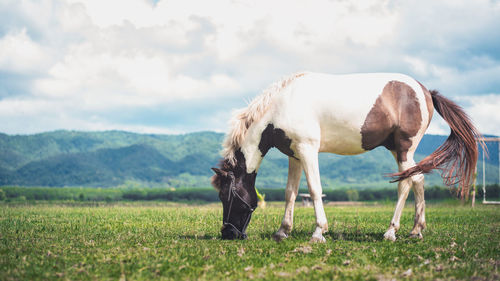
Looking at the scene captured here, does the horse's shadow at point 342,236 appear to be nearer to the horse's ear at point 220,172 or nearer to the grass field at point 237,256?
the grass field at point 237,256

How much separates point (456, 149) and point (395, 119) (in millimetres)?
1585

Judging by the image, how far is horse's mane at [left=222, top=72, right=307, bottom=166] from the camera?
7.82 m

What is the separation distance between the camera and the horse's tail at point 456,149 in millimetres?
8102

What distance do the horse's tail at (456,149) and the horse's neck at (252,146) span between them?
2.69 metres

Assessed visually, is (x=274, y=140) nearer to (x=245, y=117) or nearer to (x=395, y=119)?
(x=245, y=117)

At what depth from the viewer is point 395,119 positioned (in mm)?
7836

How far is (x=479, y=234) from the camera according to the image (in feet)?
28.0

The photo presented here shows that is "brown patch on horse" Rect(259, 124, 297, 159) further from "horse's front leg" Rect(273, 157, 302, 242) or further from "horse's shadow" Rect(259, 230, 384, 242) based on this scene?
"horse's shadow" Rect(259, 230, 384, 242)

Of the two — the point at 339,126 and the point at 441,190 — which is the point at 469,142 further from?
the point at 441,190

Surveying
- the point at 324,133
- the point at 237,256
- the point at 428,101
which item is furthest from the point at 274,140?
the point at 428,101

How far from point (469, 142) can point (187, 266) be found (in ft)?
20.2

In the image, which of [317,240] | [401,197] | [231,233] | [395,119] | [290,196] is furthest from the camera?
[290,196]

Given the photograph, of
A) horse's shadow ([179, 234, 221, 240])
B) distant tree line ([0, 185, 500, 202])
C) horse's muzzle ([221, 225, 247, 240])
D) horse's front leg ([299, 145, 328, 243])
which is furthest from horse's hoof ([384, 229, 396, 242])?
distant tree line ([0, 185, 500, 202])

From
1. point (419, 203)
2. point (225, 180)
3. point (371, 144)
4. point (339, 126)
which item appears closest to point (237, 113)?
point (225, 180)
